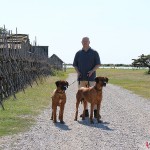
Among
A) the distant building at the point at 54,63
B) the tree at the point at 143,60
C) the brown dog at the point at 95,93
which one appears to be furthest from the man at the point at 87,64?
the tree at the point at 143,60

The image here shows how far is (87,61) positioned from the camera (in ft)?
43.3

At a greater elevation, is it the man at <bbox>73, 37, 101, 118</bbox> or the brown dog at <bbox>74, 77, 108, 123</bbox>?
the man at <bbox>73, 37, 101, 118</bbox>

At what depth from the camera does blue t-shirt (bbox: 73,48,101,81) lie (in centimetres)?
1317

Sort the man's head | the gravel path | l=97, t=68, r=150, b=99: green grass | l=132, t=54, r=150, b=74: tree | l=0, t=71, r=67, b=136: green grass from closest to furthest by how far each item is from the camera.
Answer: the gravel path
l=0, t=71, r=67, b=136: green grass
the man's head
l=97, t=68, r=150, b=99: green grass
l=132, t=54, r=150, b=74: tree

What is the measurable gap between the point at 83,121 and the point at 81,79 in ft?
4.97

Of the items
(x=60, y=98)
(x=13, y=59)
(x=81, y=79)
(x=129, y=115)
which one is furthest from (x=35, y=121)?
(x=13, y=59)

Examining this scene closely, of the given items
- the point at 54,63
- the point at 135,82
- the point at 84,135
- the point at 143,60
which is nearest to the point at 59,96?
the point at 84,135

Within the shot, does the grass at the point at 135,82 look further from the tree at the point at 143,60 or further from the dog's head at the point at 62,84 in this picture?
the tree at the point at 143,60

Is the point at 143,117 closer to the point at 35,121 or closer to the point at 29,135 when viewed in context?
the point at 35,121

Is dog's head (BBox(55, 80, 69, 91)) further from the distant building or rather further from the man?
the distant building

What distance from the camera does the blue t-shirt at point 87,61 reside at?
1317 cm

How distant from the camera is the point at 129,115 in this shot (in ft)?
45.7

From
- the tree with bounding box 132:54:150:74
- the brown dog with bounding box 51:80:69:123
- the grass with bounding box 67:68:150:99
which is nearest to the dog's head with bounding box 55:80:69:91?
the brown dog with bounding box 51:80:69:123

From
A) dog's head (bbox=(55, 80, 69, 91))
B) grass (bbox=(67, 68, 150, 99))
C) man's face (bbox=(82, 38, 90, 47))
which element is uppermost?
man's face (bbox=(82, 38, 90, 47))
